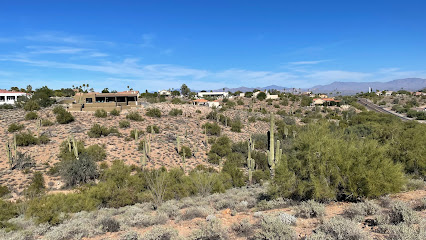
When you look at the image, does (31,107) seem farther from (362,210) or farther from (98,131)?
(362,210)

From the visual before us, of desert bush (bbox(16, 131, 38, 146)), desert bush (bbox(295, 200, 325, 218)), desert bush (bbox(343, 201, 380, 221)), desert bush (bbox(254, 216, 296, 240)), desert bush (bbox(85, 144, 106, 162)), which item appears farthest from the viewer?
desert bush (bbox(16, 131, 38, 146))

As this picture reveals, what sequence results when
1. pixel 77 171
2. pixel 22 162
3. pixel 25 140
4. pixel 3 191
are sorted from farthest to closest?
pixel 25 140 → pixel 22 162 → pixel 77 171 → pixel 3 191

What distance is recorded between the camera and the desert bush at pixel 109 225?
8063 millimetres

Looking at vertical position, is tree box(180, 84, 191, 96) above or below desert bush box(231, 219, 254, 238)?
above

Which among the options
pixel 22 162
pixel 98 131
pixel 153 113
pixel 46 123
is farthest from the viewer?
pixel 153 113

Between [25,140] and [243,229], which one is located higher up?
[243,229]

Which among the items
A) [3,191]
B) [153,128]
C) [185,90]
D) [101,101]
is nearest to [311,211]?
[3,191]

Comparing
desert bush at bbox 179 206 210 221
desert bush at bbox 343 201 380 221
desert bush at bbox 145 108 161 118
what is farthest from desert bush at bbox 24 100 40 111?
desert bush at bbox 343 201 380 221

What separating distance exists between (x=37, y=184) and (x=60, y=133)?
1445cm

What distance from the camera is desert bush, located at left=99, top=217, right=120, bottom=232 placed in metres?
8.06

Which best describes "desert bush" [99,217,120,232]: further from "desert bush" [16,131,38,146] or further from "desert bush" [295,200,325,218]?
"desert bush" [16,131,38,146]

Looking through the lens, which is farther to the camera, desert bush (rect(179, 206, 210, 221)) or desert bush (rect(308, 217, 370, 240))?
desert bush (rect(179, 206, 210, 221))

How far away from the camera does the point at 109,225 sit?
26.9ft

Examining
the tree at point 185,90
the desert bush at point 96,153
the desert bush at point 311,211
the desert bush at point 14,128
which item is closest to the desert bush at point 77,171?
the desert bush at point 96,153
